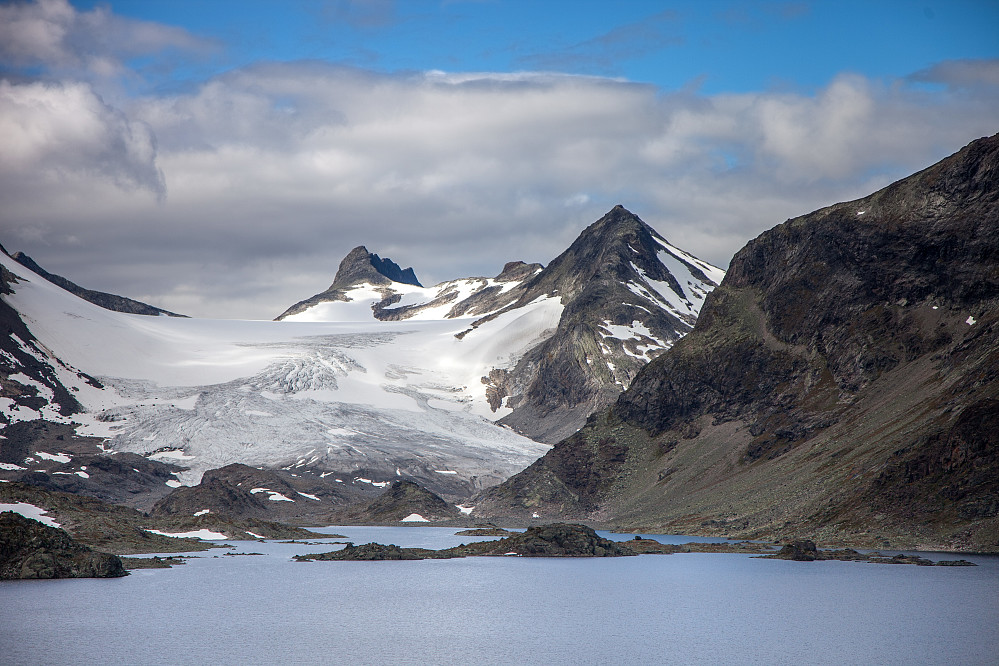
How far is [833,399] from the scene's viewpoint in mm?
143750

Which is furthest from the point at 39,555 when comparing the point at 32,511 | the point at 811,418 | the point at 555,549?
the point at 811,418

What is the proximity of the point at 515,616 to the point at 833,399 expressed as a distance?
314 ft

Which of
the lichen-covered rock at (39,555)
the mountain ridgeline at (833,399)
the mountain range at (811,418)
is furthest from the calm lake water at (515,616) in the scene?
the mountain range at (811,418)

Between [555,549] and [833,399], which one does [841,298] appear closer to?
[833,399]

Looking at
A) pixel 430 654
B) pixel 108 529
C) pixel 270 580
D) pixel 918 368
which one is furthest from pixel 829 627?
pixel 918 368

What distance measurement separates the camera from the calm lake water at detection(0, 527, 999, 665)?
48156mm

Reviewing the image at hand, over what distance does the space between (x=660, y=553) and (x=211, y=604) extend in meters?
54.5

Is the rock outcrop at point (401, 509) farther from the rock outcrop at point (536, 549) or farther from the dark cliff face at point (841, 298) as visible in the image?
the rock outcrop at point (536, 549)

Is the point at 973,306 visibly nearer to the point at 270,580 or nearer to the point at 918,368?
the point at 918,368

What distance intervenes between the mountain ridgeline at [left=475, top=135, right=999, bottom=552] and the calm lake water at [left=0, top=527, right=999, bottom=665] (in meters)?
13.1

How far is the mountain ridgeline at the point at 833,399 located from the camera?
100312 millimetres

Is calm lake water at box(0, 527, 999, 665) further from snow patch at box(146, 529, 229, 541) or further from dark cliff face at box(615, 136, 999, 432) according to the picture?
dark cliff face at box(615, 136, 999, 432)

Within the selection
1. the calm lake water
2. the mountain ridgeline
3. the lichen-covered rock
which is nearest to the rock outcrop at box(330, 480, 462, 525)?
the mountain ridgeline

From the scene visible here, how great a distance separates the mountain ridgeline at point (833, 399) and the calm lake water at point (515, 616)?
13119 mm
